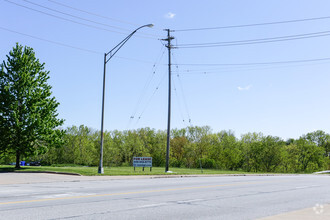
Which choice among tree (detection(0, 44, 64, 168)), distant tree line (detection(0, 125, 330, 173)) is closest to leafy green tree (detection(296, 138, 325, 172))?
distant tree line (detection(0, 125, 330, 173))

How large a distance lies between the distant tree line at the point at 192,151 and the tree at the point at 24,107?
46.1m

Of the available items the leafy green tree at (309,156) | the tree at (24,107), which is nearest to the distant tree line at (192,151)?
the leafy green tree at (309,156)

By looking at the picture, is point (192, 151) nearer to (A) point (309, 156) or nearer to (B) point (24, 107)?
(A) point (309, 156)

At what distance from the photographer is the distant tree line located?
7719cm

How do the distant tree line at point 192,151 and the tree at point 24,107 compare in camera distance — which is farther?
the distant tree line at point 192,151

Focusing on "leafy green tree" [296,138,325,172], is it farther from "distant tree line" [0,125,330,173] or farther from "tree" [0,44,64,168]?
"tree" [0,44,64,168]

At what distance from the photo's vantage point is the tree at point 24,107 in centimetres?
2817

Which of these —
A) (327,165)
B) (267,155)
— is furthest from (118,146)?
(327,165)

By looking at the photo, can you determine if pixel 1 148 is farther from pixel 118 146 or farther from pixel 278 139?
pixel 278 139

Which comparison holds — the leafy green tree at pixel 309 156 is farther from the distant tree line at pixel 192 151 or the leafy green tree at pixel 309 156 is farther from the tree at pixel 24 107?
the tree at pixel 24 107

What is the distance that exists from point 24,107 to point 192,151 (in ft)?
187

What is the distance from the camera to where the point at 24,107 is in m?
28.4

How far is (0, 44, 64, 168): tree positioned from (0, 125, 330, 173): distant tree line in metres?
46.1

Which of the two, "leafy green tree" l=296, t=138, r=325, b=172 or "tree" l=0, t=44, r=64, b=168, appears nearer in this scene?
"tree" l=0, t=44, r=64, b=168
